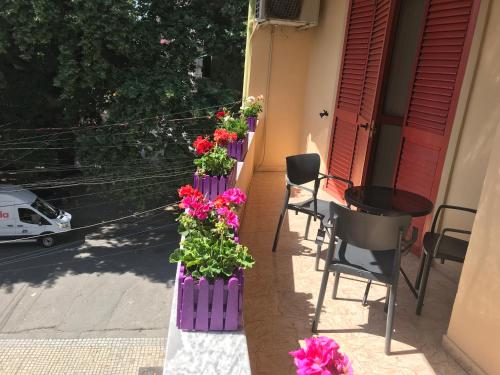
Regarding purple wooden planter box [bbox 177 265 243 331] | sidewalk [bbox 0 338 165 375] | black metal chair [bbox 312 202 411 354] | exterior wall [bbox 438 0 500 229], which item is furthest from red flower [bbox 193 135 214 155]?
sidewalk [bbox 0 338 165 375]

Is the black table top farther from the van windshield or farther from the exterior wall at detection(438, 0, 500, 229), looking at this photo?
the van windshield

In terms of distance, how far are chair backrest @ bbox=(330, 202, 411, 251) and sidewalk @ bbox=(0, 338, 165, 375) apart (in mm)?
5213

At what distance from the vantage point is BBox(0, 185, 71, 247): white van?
1086 cm

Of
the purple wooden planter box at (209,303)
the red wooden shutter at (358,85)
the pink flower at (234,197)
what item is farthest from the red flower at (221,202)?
the red wooden shutter at (358,85)

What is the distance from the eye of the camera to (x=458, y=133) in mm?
3133

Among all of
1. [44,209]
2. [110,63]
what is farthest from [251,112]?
[44,209]

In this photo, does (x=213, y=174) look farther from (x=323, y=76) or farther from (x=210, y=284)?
(x=323, y=76)

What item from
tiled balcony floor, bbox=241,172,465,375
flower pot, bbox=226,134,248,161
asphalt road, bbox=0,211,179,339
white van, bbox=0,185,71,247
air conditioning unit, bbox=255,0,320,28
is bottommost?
asphalt road, bbox=0,211,179,339

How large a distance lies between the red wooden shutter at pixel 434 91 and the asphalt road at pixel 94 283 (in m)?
5.59

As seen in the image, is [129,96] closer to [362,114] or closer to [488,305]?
[362,114]

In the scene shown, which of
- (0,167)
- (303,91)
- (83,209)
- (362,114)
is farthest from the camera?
(83,209)

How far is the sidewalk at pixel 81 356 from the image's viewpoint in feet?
21.2

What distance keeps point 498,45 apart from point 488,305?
1.74 meters

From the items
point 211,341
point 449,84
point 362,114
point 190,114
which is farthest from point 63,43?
point 211,341
